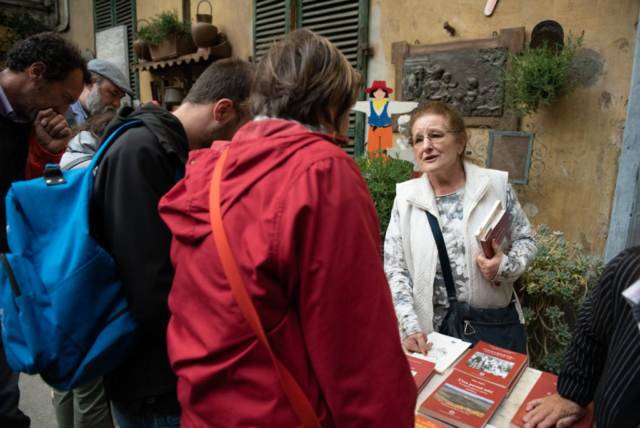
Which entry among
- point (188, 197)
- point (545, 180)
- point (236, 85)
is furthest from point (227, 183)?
point (545, 180)

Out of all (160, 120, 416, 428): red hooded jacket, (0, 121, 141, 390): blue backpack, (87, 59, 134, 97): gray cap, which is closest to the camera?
(160, 120, 416, 428): red hooded jacket

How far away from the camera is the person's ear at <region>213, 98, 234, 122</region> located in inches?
59.1

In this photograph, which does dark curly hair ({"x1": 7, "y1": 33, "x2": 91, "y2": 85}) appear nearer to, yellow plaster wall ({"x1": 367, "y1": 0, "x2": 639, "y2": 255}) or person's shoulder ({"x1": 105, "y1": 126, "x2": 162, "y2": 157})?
person's shoulder ({"x1": 105, "y1": 126, "x2": 162, "y2": 157})

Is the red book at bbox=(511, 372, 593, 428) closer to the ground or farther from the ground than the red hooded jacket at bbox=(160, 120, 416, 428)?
closer to the ground

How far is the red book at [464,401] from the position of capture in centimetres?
116

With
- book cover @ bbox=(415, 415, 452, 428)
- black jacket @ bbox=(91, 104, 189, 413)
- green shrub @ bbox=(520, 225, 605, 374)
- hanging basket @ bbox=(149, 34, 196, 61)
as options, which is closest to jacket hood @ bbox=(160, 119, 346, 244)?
black jacket @ bbox=(91, 104, 189, 413)

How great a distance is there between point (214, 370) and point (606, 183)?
3.50 meters

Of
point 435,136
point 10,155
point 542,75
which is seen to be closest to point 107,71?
point 10,155

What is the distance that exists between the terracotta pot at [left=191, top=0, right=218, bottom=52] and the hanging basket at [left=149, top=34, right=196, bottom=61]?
29 cm

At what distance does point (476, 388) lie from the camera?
1.30 metres

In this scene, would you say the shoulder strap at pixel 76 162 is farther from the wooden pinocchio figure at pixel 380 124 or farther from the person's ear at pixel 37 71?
the wooden pinocchio figure at pixel 380 124

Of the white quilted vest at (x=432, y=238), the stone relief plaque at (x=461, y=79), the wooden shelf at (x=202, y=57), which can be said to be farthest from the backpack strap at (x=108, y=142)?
the wooden shelf at (x=202, y=57)

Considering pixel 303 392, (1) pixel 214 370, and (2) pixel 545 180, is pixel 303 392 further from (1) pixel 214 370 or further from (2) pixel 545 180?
(2) pixel 545 180

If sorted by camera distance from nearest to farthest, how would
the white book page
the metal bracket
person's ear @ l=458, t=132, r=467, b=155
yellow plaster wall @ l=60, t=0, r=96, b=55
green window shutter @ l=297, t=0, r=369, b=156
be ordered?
1. the white book page
2. the metal bracket
3. person's ear @ l=458, t=132, r=467, b=155
4. green window shutter @ l=297, t=0, r=369, b=156
5. yellow plaster wall @ l=60, t=0, r=96, b=55
